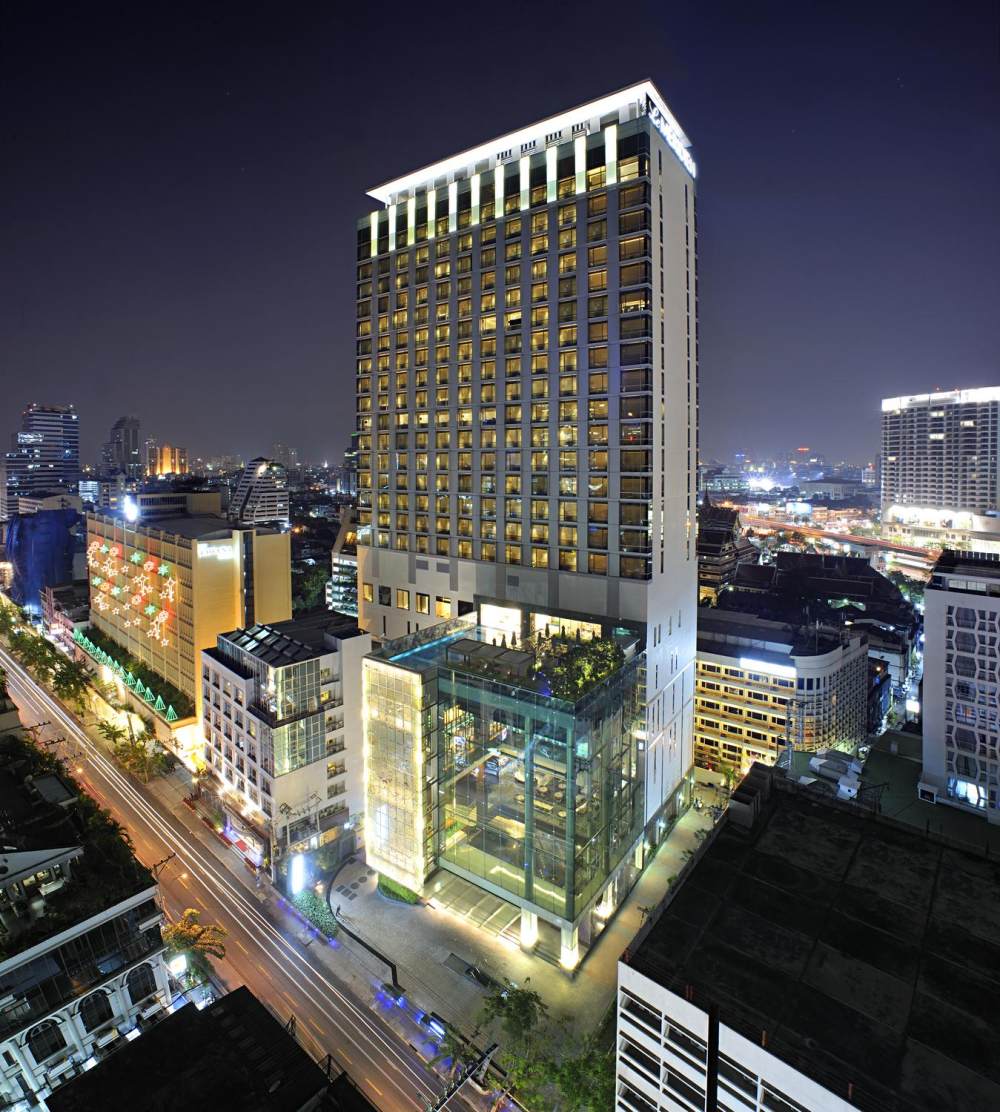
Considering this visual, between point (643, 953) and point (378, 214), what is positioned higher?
point (378, 214)

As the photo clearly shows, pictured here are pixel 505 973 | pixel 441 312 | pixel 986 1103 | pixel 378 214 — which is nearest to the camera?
pixel 986 1103

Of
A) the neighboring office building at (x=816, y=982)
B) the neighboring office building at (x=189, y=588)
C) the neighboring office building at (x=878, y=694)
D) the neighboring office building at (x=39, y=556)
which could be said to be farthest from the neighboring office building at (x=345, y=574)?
the neighboring office building at (x=816, y=982)

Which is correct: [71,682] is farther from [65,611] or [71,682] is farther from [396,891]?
[396,891]

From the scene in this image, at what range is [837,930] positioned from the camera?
93.9 feet

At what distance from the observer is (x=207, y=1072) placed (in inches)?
1076

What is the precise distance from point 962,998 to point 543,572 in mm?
41174

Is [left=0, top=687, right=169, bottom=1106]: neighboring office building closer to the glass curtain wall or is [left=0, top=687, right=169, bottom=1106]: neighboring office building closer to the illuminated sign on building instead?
the glass curtain wall

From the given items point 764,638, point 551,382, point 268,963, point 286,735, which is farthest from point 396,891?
point 764,638

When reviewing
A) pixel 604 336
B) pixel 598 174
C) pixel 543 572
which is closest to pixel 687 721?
pixel 543 572

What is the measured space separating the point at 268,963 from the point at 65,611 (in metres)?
92.4

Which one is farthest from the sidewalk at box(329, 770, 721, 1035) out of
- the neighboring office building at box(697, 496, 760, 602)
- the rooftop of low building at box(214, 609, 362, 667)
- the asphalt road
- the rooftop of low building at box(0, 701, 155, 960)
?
the neighboring office building at box(697, 496, 760, 602)

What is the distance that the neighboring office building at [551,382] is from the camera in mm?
53469

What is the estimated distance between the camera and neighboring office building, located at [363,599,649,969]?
4269 centimetres

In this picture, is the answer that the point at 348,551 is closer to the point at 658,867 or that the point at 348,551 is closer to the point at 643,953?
the point at 658,867
